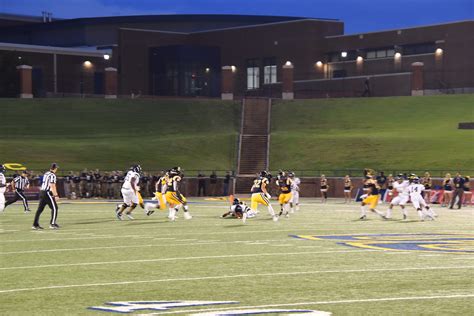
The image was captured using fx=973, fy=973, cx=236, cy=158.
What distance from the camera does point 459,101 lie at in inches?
2867

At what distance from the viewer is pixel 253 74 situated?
316 feet

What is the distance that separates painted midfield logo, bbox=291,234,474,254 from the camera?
2078cm

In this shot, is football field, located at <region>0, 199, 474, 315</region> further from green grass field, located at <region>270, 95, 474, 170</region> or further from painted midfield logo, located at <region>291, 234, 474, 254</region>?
green grass field, located at <region>270, 95, 474, 170</region>

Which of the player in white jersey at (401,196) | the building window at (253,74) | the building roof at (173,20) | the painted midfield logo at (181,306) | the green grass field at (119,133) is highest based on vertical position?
the building roof at (173,20)

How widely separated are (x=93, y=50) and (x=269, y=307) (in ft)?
285

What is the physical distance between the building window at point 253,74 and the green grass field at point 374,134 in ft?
65.6

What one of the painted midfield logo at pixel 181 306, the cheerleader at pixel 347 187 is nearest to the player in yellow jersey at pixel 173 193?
the cheerleader at pixel 347 187

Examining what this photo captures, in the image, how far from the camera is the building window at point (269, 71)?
309 feet

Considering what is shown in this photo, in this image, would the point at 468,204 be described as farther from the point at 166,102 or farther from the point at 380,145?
the point at 166,102

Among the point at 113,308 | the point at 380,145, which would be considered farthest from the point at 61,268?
the point at 380,145

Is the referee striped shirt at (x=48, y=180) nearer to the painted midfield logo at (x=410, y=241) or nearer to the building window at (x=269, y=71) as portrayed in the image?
the painted midfield logo at (x=410, y=241)

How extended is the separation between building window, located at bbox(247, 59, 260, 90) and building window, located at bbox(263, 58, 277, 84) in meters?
0.85

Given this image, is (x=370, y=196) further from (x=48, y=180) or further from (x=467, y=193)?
(x=467, y=193)

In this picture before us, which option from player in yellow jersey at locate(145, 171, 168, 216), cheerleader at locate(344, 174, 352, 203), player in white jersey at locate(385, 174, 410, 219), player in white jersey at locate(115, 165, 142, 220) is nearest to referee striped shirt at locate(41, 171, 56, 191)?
player in white jersey at locate(115, 165, 142, 220)
